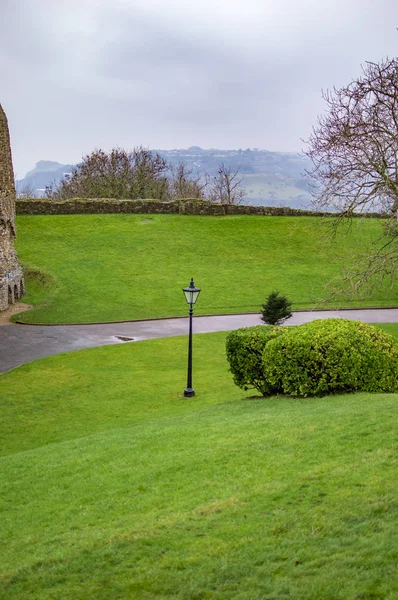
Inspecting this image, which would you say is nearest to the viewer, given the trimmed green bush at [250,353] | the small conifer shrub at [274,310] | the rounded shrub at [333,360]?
the rounded shrub at [333,360]

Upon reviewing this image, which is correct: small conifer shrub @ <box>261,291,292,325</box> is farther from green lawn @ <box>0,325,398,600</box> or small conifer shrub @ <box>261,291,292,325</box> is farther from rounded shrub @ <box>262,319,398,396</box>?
rounded shrub @ <box>262,319,398,396</box>

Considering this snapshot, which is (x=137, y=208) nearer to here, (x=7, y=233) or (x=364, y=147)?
(x=7, y=233)

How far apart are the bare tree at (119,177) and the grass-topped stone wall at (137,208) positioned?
809 inches

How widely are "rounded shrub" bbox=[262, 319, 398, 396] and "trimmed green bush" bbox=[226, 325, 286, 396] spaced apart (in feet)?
1.26

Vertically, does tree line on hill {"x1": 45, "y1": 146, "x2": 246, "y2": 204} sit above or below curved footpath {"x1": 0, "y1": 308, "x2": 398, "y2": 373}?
above

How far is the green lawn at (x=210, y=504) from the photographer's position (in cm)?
458

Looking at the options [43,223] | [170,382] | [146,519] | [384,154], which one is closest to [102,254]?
[43,223]

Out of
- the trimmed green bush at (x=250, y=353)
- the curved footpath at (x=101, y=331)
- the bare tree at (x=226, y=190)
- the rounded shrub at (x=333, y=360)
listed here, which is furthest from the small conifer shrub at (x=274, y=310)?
the bare tree at (x=226, y=190)

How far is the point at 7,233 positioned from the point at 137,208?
15.3 m

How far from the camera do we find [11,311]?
1093 inches

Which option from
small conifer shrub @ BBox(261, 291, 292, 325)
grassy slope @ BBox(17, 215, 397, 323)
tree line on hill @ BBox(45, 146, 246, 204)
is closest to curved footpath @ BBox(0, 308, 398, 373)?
grassy slope @ BBox(17, 215, 397, 323)

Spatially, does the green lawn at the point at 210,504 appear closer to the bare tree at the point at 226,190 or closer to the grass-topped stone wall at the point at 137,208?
the grass-topped stone wall at the point at 137,208

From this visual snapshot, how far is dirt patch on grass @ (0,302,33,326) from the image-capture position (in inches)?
1033

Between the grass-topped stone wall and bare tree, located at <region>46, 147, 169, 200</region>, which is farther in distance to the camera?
bare tree, located at <region>46, 147, 169, 200</region>
